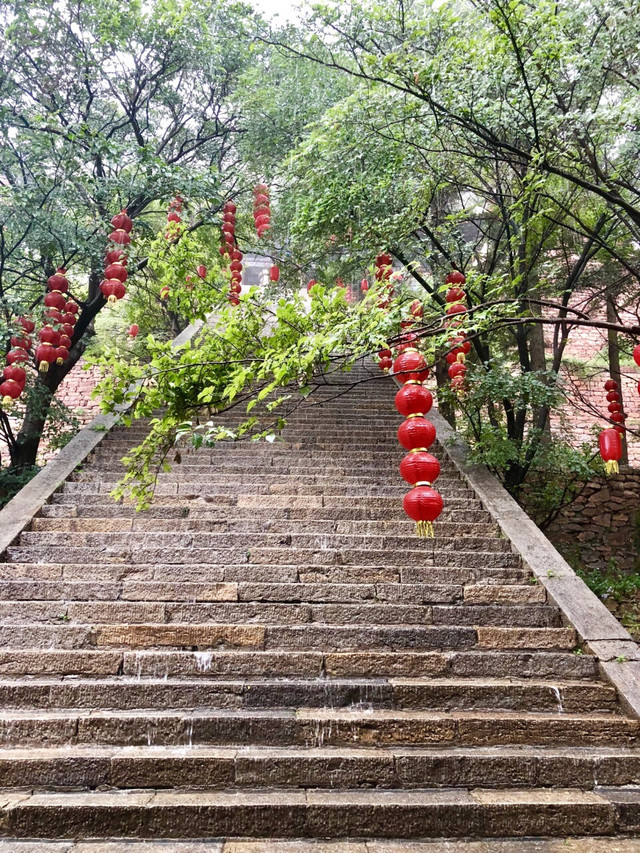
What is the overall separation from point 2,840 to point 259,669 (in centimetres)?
159

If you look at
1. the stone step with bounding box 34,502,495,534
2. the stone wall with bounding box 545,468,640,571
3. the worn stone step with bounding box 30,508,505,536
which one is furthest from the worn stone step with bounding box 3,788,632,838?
the stone wall with bounding box 545,468,640,571

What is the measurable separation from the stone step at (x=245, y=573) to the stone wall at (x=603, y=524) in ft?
13.5

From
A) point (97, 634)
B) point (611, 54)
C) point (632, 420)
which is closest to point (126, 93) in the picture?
point (611, 54)

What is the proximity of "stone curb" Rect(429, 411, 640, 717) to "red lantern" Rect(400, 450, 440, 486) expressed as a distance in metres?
2.03

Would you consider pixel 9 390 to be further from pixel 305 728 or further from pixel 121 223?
pixel 305 728

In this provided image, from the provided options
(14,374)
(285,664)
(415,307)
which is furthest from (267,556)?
(14,374)

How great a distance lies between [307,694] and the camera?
11.8 feet

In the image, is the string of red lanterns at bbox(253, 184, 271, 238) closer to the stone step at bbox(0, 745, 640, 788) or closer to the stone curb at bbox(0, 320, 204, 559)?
the stone curb at bbox(0, 320, 204, 559)

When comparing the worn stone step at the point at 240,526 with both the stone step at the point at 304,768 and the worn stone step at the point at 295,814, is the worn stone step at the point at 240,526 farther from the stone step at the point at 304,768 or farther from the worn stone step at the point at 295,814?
the worn stone step at the point at 295,814

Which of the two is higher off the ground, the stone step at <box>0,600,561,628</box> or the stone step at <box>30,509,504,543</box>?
the stone step at <box>30,509,504,543</box>

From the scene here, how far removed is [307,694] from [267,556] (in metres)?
1.51

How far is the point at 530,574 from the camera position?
491 cm

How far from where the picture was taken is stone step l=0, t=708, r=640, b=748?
3.27 metres

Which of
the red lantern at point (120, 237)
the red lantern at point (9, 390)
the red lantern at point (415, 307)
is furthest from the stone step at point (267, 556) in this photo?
the red lantern at point (120, 237)
